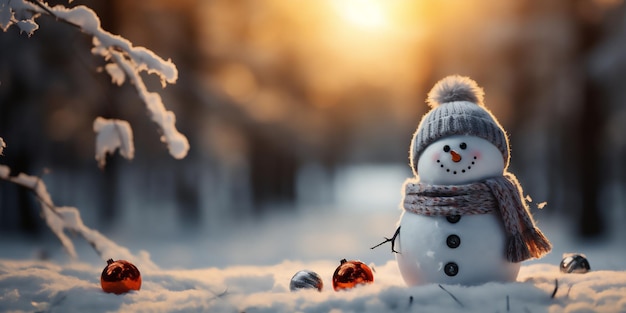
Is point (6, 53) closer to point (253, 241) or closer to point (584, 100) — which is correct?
point (253, 241)

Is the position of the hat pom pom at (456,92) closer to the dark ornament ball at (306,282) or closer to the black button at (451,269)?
the black button at (451,269)

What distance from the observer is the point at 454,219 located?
3641mm

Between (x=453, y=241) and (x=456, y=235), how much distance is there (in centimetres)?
4

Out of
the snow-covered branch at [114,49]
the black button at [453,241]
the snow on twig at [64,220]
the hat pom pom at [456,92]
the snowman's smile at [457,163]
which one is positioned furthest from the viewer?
the snow on twig at [64,220]

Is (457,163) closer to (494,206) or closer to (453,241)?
(494,206)

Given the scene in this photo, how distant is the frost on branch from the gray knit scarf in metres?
2.32

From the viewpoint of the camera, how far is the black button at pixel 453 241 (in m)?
3.57

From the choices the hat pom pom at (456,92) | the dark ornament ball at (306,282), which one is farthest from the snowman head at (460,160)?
the dark ornament ball at (306,282)

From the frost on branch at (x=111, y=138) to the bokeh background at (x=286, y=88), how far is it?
3.75 meters

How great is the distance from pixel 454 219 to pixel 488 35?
9.02m

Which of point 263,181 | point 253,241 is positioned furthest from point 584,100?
point 263,181

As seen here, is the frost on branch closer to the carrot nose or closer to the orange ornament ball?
the orange ornament ball

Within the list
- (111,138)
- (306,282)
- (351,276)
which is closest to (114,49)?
(111,138)

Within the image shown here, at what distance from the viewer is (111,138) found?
461 centimetres
